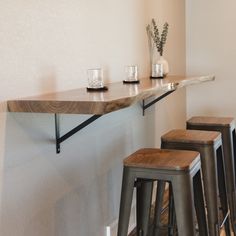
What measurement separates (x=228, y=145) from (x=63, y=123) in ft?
4.08

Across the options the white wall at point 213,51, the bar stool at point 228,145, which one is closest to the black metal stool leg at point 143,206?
the bar stool at point 228,145

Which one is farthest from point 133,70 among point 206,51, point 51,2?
point 206,51

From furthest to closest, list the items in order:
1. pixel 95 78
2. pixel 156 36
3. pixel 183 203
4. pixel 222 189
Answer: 1. pixel 156 36
2. pixel 222 189
3. pixel 95 78
4. pixel 183 203

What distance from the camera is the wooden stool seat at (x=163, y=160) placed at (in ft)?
5.53

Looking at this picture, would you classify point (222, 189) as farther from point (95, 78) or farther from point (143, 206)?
point (95, 78)

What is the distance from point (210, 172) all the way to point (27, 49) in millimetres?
1187

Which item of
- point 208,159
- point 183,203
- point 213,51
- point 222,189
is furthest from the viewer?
point 213,51

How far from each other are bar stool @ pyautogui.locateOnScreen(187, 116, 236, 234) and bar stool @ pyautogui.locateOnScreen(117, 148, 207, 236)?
Answer: 0.81 metres

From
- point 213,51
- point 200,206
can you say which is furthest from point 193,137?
point 213,51

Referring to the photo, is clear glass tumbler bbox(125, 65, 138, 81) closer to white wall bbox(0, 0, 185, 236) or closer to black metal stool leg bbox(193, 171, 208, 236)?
white wall bbox(0, 0, 185, 236)

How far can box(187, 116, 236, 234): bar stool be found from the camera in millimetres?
2576

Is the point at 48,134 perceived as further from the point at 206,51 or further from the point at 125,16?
the point at 206,51

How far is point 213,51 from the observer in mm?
3537

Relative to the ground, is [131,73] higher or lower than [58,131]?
higher
